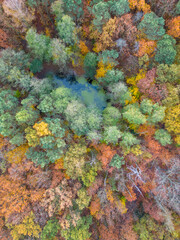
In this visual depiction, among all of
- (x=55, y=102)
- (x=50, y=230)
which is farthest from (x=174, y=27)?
(x=50, y=230)

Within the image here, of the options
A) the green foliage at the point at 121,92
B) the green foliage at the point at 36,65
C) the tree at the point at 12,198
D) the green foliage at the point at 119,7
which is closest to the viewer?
the tree at the point at 12,198

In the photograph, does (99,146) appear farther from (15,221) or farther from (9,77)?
(9,77)

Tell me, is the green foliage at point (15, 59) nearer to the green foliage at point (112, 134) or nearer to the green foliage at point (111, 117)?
the green foliage at point (111, 117)

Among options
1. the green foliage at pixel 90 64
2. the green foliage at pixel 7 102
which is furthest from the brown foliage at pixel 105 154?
the green foliage at pixel 7 102

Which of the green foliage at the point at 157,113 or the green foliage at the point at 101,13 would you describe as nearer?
the green foliage at the point at 157,113

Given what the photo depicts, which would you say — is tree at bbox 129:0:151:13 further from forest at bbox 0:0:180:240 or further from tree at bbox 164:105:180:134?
tree at bbox 164:105:180:134

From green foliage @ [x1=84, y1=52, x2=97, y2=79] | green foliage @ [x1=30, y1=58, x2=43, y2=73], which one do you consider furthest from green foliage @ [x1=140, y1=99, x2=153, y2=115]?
green foliage @ [x1=30, y1=58, x2=43, y2=73]
